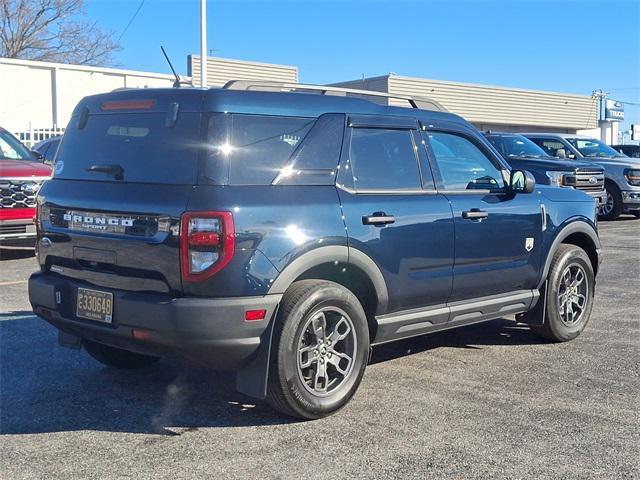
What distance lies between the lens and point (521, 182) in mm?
5848

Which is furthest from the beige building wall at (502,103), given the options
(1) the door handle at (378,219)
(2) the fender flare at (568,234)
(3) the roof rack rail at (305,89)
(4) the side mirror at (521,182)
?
(1) the door handle at (378,219)

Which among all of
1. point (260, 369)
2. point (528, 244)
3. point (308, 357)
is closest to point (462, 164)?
point (528, 244)

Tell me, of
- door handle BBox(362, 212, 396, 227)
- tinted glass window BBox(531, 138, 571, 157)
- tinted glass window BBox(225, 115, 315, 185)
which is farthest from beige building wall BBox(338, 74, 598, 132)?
tinted glass window BBox(225, 115, 315, 185)

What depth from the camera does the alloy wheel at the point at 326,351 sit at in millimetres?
4492

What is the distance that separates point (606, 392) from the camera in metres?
5.09

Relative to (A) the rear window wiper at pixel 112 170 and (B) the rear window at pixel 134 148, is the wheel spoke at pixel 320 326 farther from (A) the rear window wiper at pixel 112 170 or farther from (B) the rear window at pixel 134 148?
(A) the rear window wiper at pixel 112 170

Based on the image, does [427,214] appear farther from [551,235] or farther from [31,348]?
[31,348]

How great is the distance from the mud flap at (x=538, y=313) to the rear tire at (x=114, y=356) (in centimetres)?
308

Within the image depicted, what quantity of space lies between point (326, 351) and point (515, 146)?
11731 mm

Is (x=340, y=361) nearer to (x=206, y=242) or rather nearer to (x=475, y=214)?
(x=206, y=242)

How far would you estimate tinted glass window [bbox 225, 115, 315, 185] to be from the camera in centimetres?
423

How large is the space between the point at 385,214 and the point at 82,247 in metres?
1.87

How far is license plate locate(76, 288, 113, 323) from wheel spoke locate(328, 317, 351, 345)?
4.30 feet

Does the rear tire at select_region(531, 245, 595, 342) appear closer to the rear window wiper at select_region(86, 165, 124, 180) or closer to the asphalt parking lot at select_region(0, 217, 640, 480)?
the asphalt parking lot at select_region(0, 217, 640, 480)
